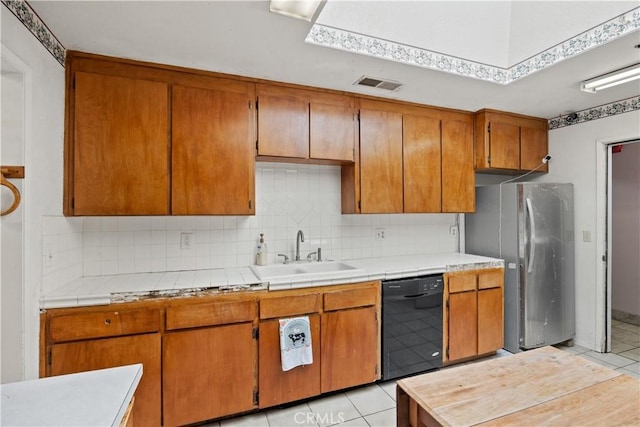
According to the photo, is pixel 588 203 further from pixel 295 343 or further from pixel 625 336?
pixel 295 343

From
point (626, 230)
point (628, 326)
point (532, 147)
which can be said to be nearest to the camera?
point (532, 147)

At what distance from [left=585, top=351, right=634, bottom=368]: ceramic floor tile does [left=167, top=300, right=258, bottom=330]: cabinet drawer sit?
3247 millimetres

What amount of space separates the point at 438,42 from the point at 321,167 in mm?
1337

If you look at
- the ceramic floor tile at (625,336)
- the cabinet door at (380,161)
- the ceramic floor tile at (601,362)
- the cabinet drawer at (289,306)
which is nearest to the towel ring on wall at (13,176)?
the cabinet drawer at (289,306)

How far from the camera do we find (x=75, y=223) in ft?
6.95

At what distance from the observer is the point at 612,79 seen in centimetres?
228

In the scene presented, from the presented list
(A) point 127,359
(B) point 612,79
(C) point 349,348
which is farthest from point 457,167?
(A) point 127,359

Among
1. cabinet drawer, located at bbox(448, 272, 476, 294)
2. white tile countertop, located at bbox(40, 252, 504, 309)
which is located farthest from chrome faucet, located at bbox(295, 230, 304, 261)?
cabinet drawer, located at bbox(448, 272, 476, 294)

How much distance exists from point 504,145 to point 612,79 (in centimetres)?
95

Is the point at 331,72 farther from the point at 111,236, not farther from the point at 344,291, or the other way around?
the point at 111,236

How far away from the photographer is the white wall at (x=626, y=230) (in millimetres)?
3697

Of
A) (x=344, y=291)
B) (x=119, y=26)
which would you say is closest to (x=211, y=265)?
(x=344, y=291)

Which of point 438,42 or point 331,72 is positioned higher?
point 438,42

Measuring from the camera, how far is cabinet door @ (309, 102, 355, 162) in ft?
8.25
